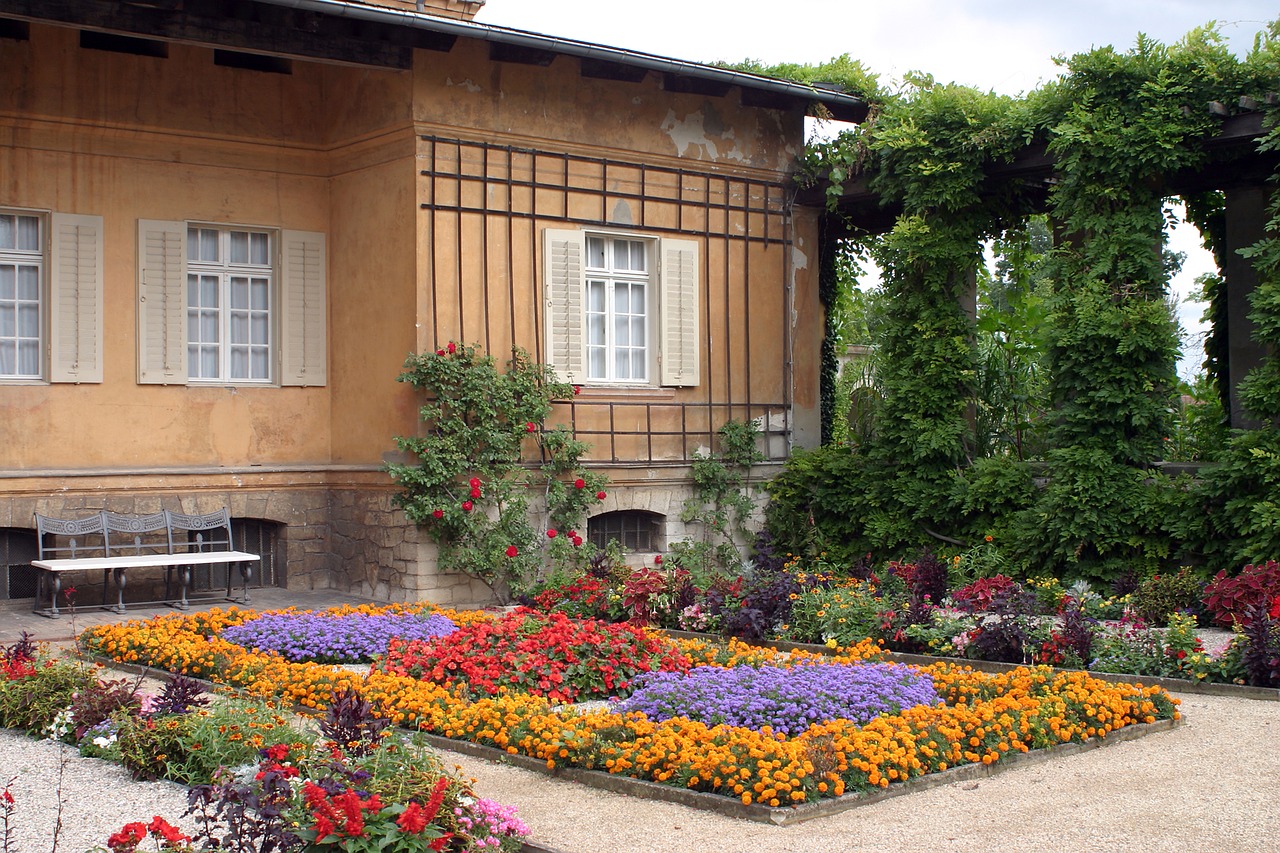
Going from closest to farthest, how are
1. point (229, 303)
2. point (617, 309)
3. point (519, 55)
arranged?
point (519, 55) < point (229, 303) < point (617, 309)

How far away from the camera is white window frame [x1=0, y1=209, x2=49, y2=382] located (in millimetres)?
11859

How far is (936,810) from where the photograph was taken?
5383 mm

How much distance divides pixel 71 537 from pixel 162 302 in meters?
2.24

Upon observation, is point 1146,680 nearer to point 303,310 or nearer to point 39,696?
point 39,696

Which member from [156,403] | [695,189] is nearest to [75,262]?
[156,403]

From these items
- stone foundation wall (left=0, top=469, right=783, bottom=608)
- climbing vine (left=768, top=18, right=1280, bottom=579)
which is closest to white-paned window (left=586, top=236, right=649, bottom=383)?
stone foundation wall (left=0, top=469, right=783, bottom=608)

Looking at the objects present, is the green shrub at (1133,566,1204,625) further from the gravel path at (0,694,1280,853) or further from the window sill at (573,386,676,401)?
the window sill at (573,386,676,401)

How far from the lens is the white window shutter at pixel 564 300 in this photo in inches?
507

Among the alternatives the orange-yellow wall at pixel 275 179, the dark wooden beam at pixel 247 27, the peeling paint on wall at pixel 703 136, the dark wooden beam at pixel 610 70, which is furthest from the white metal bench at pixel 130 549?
the peeling paint on wall at pixel 703 136

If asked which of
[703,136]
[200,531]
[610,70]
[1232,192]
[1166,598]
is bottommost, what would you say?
[1166,598]

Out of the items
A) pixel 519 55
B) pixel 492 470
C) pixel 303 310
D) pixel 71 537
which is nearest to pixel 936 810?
pixel 492 470

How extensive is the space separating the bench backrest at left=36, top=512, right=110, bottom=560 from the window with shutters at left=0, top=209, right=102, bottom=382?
4.11 ft

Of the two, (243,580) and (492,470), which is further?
(243,580)

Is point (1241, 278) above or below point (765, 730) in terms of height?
above
